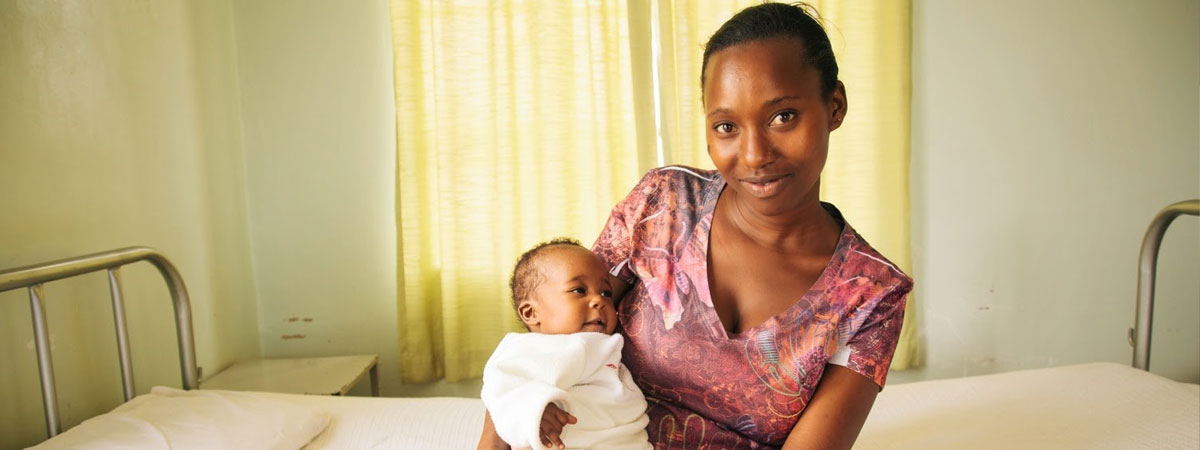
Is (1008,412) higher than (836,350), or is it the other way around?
(836,350)

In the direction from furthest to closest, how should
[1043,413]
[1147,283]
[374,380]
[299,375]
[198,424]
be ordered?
[374,380] < [299,375] < [1147,283] < [1043,413] < [198,424]

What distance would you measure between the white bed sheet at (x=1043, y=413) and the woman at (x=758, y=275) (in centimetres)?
65

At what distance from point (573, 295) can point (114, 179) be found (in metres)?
1.51

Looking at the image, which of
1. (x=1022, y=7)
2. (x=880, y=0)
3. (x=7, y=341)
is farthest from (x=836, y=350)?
(x=1022, y=7)

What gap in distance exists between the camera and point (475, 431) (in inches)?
72.6

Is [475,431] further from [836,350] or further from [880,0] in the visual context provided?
[880,0]

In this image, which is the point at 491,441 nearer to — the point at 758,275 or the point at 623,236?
the point at 623,236

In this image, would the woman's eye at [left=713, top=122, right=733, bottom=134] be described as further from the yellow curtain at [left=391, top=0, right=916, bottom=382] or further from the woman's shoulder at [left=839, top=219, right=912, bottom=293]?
the yellow curtain at [left=391, top=0, right=916, bottom=382]

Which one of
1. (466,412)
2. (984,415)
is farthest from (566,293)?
(984,415)

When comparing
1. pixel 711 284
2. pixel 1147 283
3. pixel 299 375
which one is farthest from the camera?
pixel 299 375

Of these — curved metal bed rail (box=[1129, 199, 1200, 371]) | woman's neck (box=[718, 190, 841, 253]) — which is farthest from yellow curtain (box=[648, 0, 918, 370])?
woman's neck (box=[718, 190, 841, 253])

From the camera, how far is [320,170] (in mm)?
2889

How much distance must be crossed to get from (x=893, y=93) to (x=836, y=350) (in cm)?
209

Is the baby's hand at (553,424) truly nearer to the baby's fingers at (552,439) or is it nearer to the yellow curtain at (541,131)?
the baby's fingers at (552,439)
